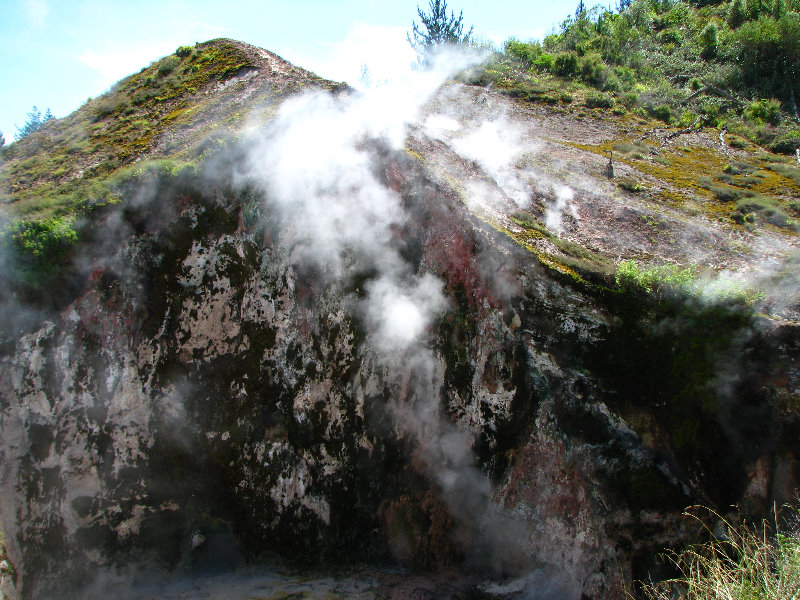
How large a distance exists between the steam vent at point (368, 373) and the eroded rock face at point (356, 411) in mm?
34

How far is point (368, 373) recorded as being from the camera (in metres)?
7.49

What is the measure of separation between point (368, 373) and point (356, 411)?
0.60m

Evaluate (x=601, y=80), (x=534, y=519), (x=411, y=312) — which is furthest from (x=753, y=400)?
(x=601, y=80)

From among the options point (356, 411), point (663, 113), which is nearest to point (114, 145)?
point (356, 411)

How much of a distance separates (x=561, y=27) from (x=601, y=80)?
937 centimetres

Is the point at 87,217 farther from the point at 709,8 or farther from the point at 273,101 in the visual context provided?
the point at 709,8

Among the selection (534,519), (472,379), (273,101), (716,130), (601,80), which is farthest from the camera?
(601,80)

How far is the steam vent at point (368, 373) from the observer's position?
582cm

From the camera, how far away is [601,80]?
1588cm

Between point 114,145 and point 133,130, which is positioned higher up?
point 133,130

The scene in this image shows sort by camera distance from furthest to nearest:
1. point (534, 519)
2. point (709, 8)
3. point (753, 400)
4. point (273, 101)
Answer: point (709, 8), point (273, 101), point (534, 519), point (753, 400)

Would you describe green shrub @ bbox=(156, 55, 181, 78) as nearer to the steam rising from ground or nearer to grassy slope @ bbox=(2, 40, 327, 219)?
grassy slope @ bbox=(2, 40, 327, 219)

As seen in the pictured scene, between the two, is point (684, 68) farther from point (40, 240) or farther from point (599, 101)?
point (40, 240)

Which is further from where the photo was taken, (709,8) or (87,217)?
(709,8)
